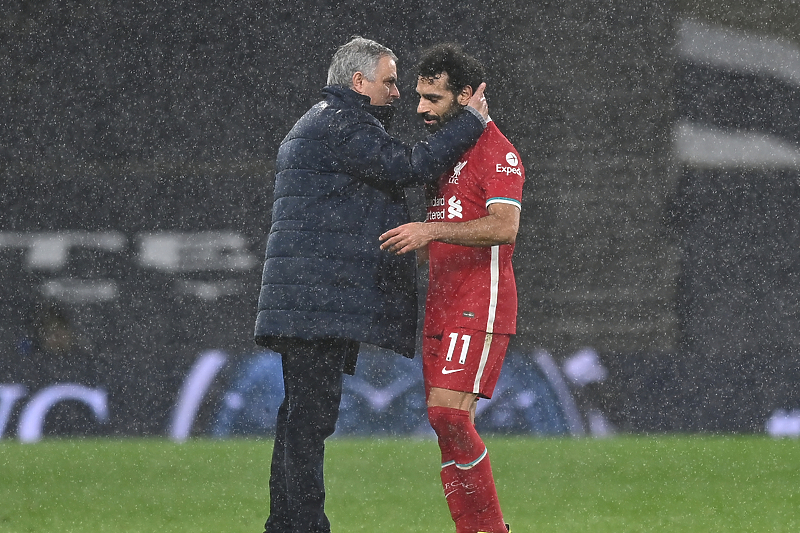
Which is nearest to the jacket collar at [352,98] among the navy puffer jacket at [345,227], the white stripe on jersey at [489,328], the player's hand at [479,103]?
the navy puffer jacket at [345,227]

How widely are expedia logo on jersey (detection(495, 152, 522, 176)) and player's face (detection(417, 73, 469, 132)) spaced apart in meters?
0.23

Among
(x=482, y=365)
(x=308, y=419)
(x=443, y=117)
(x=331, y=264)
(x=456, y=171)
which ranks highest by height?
(x=443, y=117)

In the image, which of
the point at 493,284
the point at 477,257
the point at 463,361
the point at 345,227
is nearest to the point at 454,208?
the point at 477,257

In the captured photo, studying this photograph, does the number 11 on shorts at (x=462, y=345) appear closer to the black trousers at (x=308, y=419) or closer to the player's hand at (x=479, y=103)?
the black trousers at (x=308, y=419)

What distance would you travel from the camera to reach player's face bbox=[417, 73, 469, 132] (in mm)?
3426

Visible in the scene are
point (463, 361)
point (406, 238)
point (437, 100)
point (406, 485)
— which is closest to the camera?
point (406, 238)

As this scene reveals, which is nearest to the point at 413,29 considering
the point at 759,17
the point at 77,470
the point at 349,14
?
the point at 349,14

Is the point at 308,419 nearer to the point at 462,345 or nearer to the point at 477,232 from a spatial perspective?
the point at 462,345

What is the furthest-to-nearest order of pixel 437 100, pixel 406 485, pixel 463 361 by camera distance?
pixel 406 485 < pixel 437 100 < pixel 463 361

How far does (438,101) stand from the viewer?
344 cm

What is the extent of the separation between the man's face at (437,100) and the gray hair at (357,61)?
0.15 metres

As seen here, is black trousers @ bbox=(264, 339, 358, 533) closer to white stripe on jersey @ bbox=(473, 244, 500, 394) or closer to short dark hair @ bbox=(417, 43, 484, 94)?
white stripe on jersey @ bbox=(473, 244, 500, 394)

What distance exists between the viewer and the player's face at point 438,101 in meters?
3.43

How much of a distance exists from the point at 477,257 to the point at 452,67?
0.60 m
